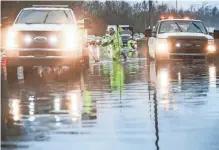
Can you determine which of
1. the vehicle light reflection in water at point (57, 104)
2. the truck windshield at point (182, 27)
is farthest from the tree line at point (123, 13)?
the vehicle light reflection in water at point (57, 104)

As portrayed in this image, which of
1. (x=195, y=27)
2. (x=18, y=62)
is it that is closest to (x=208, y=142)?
(x=18, y=62)

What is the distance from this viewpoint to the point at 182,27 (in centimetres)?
1925

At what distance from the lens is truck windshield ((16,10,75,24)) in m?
15.6

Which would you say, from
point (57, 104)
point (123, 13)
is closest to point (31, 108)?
point (57, 104)

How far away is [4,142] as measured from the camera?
6227 millimetres

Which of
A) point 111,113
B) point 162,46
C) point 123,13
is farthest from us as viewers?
point 123,13

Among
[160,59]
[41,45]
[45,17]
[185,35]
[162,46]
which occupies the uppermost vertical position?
[45,17]

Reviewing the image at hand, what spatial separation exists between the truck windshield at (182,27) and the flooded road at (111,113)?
5.25m

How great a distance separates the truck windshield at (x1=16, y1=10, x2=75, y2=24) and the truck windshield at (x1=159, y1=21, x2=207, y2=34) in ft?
14.6

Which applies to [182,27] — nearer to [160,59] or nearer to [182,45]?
[182,45]

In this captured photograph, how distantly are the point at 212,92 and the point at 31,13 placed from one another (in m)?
6.92

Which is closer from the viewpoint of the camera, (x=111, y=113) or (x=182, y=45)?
(x=111, y=113)

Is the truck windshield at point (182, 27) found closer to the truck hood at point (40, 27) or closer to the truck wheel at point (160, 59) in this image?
the truck wheel at point (160, 59)

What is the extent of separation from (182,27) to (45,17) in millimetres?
5502
